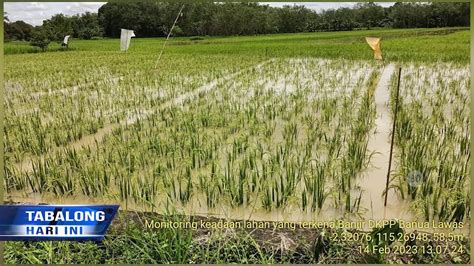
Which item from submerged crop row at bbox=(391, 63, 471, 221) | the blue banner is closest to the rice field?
submerged crop row at bbox=(391, 63, 471, 221)

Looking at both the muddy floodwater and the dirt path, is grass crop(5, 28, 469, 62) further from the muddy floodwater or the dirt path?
the muddy floodwater

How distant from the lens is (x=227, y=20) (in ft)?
9.56

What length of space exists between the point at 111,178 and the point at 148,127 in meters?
0.40

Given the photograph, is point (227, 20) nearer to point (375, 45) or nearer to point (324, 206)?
point (375, 45)

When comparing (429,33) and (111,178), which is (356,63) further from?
(111,178)

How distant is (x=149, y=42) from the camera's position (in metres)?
3.00

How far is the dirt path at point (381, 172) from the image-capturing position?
8.67ft

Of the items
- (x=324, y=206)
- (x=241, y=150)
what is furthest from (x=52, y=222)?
(x=324, y=206)

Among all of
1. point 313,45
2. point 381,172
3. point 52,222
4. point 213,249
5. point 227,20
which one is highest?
point 227,20

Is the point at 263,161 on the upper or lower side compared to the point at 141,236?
upper

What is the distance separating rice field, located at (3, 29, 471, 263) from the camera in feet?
8.89

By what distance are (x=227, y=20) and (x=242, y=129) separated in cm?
70

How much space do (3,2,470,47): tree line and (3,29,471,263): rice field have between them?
3.8 inches

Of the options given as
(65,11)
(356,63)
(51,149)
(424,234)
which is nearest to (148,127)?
(51,149)
